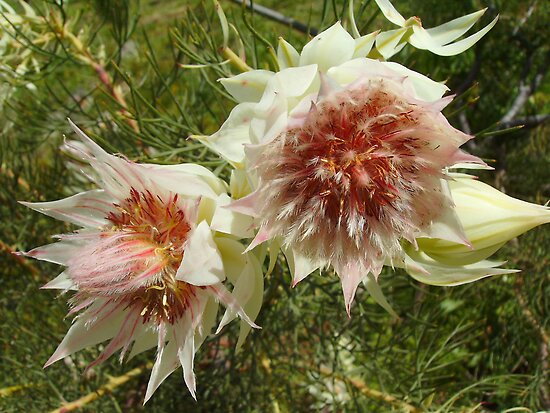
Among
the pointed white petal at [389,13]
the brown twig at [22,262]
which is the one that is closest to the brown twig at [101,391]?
the brown twig at [22,262]

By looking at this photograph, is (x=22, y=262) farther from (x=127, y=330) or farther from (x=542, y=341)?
(x=542, y=341)

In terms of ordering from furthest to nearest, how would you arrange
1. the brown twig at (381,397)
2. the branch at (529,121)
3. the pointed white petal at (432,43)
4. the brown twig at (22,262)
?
the branch at (529,121), the brown twig at (22,262), the brown twig at (381,397), the pointed white petal at (432,43)

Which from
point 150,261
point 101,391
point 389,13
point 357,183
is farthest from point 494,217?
point 101,391

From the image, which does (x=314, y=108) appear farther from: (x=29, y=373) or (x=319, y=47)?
Answer: (x=29, y=373)

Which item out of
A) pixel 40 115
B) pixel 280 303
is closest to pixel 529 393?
pixel 280 303

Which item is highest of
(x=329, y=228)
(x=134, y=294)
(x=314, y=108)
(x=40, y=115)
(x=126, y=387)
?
(x=314, y=108)

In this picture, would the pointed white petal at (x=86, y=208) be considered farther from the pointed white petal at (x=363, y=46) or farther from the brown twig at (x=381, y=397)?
the brown twig at (x=381, y=397)
